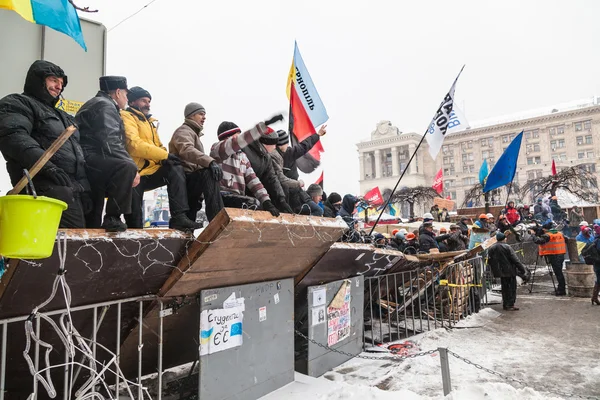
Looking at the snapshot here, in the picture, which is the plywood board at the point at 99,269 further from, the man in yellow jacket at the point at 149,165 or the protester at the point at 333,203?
the protester at the point at 333,203

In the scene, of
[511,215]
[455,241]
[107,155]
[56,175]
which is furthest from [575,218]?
[56,175]

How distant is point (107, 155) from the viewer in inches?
124

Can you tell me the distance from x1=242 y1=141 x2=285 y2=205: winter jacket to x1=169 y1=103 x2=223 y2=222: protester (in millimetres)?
866

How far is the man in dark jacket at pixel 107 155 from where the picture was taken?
3.04 metres

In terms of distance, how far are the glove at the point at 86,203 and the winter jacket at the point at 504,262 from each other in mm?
9474

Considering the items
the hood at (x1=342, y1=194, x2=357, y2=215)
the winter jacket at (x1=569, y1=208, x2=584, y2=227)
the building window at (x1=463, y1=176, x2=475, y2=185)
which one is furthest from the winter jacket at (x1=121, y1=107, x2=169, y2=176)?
the building window at (x1=463, y1=176, x2=475, y2=185)

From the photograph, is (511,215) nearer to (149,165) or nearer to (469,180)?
(149,165)

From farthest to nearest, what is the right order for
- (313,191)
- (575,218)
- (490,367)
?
(575,218), (313,191), (490,367)

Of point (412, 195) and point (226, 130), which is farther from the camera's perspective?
point (412, 195)

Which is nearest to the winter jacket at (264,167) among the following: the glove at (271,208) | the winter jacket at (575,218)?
the glove at (271,208)

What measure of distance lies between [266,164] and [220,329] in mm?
2174

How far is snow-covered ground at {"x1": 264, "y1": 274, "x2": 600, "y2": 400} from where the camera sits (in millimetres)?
4438

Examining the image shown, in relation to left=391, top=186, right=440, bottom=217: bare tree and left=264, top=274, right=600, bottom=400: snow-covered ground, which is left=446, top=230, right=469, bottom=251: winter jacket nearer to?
left=264, top=274, right=600, bottom=400: snow-covered ground

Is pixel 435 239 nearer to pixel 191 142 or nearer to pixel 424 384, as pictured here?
pixel 424 384
